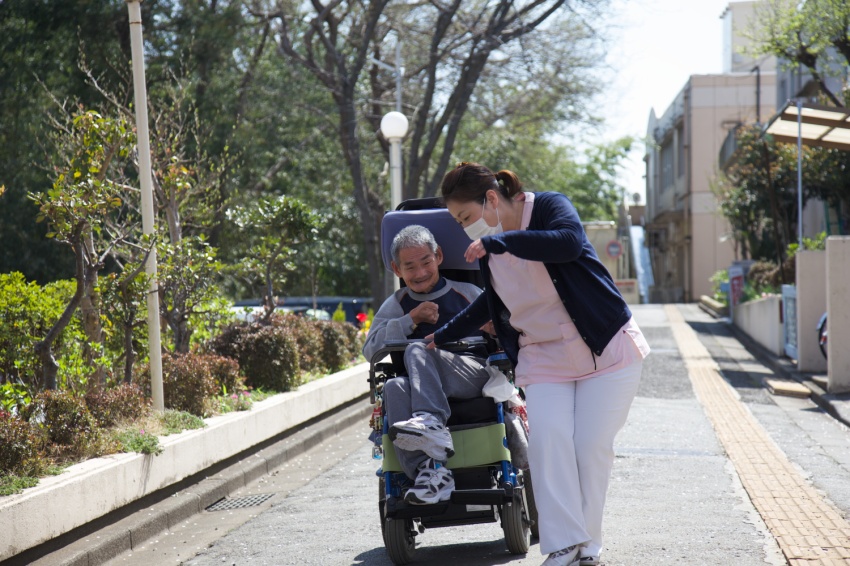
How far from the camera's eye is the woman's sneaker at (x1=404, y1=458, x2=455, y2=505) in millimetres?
4969

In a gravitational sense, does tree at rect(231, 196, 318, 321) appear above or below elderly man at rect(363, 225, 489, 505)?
above

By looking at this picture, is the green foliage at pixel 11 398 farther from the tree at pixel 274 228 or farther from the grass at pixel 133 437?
the tree at pixel 274 228

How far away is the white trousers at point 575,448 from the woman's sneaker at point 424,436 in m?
0.58

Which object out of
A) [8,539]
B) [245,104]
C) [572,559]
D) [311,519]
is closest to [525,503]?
[572,559]

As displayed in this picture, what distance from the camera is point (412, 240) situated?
18.8ft

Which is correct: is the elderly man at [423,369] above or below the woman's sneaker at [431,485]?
above

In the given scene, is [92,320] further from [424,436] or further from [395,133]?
[395,133]

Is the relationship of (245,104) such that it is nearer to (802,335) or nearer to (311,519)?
(802,335)

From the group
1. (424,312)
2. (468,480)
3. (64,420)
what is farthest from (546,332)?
(64,420)

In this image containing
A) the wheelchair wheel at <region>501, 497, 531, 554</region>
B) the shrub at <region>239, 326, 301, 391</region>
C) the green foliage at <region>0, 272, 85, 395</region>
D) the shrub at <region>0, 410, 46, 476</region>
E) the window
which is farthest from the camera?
the window

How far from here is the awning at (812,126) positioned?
15.3 metres

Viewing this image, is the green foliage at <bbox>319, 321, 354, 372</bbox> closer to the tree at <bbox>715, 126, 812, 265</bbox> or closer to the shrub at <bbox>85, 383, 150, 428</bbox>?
the shrub at <bbox>85, 383, 150, 428</bbox>

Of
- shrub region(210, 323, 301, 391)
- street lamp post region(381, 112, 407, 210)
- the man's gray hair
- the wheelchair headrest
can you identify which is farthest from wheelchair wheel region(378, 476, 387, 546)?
street lamp post region(381, 112, 407, 210)

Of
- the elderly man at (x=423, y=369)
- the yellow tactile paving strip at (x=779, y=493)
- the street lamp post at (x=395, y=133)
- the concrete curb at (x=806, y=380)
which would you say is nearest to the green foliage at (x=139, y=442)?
the elderly man at (x=423, y=369)
